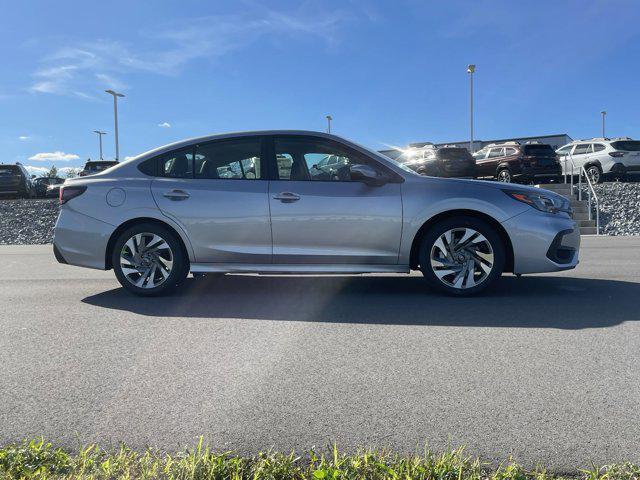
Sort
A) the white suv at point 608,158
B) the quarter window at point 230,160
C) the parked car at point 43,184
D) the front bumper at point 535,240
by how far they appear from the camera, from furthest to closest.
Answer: the parked car at point 43,184 → the white suv at point 608,158 → the quarter window at point 230,160 → the front bumper at point 535,240

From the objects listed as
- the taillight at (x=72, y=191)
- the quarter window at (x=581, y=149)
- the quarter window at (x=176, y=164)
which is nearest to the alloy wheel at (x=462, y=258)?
the quarter window at (x=176, y=164)

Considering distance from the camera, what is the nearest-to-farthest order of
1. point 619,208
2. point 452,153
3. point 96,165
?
point 619,208 → point 452,153 → point 96,165

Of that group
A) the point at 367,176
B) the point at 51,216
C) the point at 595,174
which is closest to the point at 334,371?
the point at 367,176

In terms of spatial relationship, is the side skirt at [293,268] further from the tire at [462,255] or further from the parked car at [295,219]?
the tire at [462,255]

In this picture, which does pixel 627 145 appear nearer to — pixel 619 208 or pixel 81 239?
pixel 619 208

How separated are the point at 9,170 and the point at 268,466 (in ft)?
86.9

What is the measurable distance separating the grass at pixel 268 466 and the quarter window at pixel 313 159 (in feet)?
12.3

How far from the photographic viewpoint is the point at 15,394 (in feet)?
10.3

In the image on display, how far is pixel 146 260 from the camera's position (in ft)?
19.5

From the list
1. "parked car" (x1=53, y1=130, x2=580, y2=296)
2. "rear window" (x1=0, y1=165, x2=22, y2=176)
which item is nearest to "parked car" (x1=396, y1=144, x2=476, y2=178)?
"rear window" (x1=0, y1=165, x2=22, y2=176)

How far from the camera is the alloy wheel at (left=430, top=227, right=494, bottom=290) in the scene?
5574mm

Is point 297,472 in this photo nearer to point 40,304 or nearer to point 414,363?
point 414,363

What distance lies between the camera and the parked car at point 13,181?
24.6 m

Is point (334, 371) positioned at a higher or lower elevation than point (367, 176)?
lower
